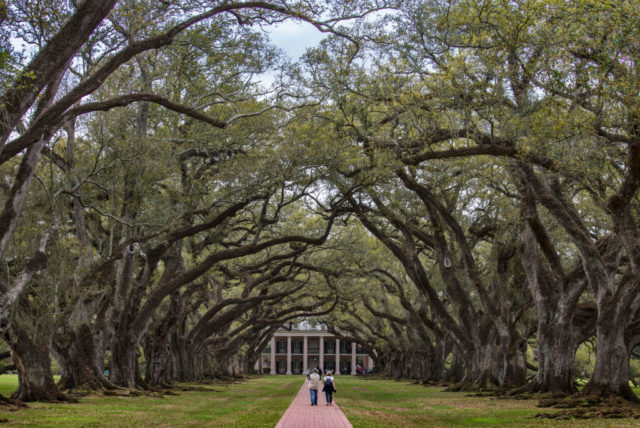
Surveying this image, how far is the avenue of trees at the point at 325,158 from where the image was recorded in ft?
37.7

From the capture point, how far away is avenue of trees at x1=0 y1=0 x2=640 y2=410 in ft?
37.7

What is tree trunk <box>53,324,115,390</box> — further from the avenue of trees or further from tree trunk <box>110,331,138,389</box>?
tree trunk <box>110,331,138,389</box>

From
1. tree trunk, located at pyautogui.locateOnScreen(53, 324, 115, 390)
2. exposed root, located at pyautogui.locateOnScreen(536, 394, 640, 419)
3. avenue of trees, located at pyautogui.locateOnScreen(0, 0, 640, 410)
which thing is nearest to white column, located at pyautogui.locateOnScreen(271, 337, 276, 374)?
avenue of trees, located at pyautogui.locateOnScreen(0, 0, 640, 410)

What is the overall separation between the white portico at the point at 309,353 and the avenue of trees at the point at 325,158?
82.0 metres

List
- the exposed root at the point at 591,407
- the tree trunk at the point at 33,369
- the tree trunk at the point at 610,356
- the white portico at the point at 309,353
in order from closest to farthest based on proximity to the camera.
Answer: the exposed root at the point at 591,407 < the tree trunk at the point at 33,369 < the tree trunk at the point at 610,356 < the white portico at the point at 309,353

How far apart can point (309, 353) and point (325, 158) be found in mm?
96138

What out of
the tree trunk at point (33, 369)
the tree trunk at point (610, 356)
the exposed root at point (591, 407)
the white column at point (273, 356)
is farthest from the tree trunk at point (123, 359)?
the white column at point (273, 356)

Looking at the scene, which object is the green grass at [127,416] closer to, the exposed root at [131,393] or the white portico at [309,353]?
the exposed root at [131,393]

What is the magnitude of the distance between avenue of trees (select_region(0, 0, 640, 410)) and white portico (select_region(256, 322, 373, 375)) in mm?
81979

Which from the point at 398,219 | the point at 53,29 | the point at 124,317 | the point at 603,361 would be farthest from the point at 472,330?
the point at 53,29

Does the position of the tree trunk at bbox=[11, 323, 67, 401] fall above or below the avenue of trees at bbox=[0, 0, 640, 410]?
below

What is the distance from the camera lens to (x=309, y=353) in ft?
367

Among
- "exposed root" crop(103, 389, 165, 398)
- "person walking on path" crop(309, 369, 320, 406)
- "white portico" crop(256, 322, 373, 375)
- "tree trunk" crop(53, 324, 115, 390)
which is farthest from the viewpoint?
"white portico" crop(256, 322, 373, 375)

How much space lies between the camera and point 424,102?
15.7 meters
